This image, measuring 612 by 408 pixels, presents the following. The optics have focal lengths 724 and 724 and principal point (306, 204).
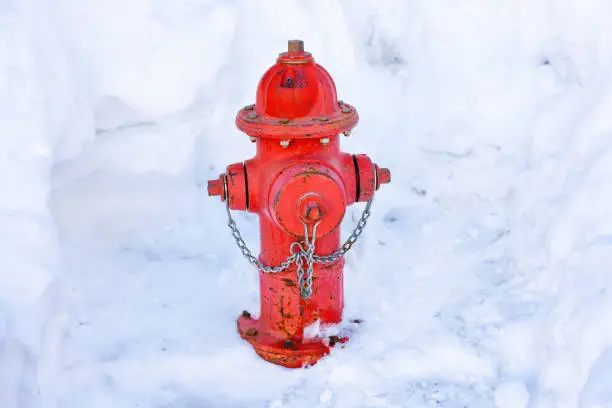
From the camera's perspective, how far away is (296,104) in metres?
2.21

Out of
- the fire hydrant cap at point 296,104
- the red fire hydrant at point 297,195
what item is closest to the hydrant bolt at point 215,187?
the red fire hydrant at point 297,195

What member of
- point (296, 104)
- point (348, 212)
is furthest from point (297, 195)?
point (348, 212)

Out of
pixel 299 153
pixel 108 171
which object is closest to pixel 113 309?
pixel 108 171

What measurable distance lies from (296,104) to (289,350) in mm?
807

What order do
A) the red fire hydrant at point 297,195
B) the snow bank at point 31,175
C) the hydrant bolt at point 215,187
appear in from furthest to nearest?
the hydrant bolt at point 215,187
the red fire hydrant at point 297,195
the snow bank at point 31,175

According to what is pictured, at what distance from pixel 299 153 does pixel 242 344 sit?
0.70 meters

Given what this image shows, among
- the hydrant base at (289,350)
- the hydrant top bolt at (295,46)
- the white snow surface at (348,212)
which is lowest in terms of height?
the hydrant base at (289,350)

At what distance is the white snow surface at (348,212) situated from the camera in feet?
7.34

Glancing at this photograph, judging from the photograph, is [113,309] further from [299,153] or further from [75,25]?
[75,25]

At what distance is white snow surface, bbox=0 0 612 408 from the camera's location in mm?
2236

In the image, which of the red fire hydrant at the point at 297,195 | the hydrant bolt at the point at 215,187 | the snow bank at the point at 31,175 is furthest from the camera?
the hydrant bolt at the point at 215,187

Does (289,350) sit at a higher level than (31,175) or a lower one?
lower

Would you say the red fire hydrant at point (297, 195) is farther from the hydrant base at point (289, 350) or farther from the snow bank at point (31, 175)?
the snow bank at point (31, 175)

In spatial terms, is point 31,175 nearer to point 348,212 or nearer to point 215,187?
point 215,187
